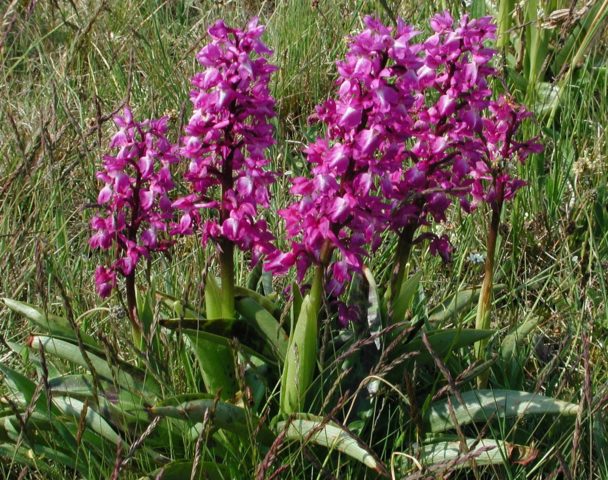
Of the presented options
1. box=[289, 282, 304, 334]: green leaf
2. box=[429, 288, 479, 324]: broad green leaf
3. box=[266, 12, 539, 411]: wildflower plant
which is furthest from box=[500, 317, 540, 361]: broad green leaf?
box=[289, 282, 304, 334]: green leaf

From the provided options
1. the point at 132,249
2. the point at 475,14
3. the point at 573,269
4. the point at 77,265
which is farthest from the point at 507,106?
the point at 475,14

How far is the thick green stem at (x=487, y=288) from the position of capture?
220cm

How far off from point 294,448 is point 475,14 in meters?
2.50

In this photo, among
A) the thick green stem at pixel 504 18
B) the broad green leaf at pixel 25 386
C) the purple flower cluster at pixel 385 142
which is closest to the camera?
the purple flower cluster at pixel 385 142

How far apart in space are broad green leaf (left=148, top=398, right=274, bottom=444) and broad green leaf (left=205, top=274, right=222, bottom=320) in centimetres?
25

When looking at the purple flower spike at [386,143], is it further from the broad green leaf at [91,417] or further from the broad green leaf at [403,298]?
the broad green leaf at [91,417]

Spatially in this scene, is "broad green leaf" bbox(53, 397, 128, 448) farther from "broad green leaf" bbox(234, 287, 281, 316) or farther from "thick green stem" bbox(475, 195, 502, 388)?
"thick green stem" bbox(475, 195, 502, 388)

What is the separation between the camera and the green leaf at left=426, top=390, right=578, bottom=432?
6.53 feet

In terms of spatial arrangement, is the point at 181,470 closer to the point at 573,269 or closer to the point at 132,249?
the point at 132,249

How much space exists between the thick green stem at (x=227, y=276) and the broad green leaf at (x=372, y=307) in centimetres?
30

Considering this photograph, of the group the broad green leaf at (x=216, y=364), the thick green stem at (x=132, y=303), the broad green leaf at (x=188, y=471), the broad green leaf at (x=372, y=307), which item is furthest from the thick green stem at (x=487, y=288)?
the thick green stem at (x=132, y=303)

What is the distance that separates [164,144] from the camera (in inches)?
78.0

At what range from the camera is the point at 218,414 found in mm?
1886

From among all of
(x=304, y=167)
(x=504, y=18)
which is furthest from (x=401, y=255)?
(x=504, y=18)
